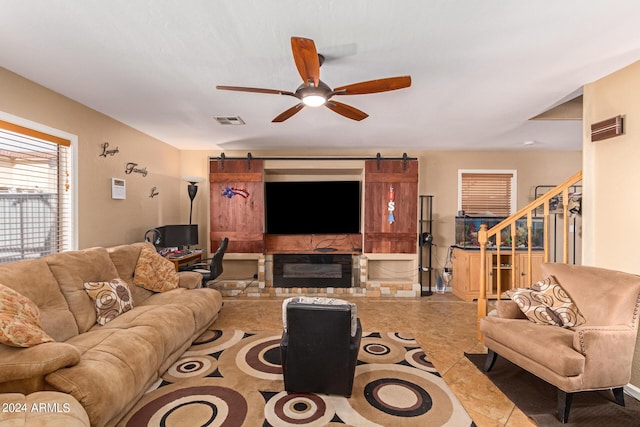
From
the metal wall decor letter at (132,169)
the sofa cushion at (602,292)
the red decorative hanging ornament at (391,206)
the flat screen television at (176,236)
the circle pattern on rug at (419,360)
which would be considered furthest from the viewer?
the red decorative hanging ornament at (391,206)

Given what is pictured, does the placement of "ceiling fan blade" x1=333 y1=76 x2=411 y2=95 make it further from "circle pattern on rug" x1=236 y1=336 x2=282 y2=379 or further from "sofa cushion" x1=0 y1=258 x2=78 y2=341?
"sofa cushion" x1=0 y1=258 x2=78 y2=341

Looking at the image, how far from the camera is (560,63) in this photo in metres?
2.26

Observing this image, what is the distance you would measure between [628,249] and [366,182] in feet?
10.7

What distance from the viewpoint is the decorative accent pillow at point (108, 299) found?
8.54ft

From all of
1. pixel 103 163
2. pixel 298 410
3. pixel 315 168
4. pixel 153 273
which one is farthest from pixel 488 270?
pixel 103 163

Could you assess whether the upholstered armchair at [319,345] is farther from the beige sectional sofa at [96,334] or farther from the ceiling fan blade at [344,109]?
the ceiling fan blade at [344,109]

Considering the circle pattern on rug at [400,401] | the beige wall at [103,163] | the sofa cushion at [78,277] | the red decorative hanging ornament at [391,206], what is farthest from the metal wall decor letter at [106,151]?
the red decorative hanging ornament at [391,206]

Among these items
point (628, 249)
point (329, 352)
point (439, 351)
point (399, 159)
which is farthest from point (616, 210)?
point (399, 159)

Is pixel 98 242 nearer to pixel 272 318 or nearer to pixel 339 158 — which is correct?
pixel 272 318

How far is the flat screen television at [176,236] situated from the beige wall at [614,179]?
4.72m

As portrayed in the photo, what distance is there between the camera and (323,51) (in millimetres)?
2090

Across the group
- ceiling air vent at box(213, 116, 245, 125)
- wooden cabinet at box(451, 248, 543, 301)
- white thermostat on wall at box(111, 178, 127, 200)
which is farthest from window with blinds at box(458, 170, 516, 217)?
white thermostat on wall at box(111, 178, 127, 200)

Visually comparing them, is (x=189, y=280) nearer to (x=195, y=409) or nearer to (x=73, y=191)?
(x=73, y=191)

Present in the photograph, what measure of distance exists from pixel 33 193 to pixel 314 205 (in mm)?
3508
